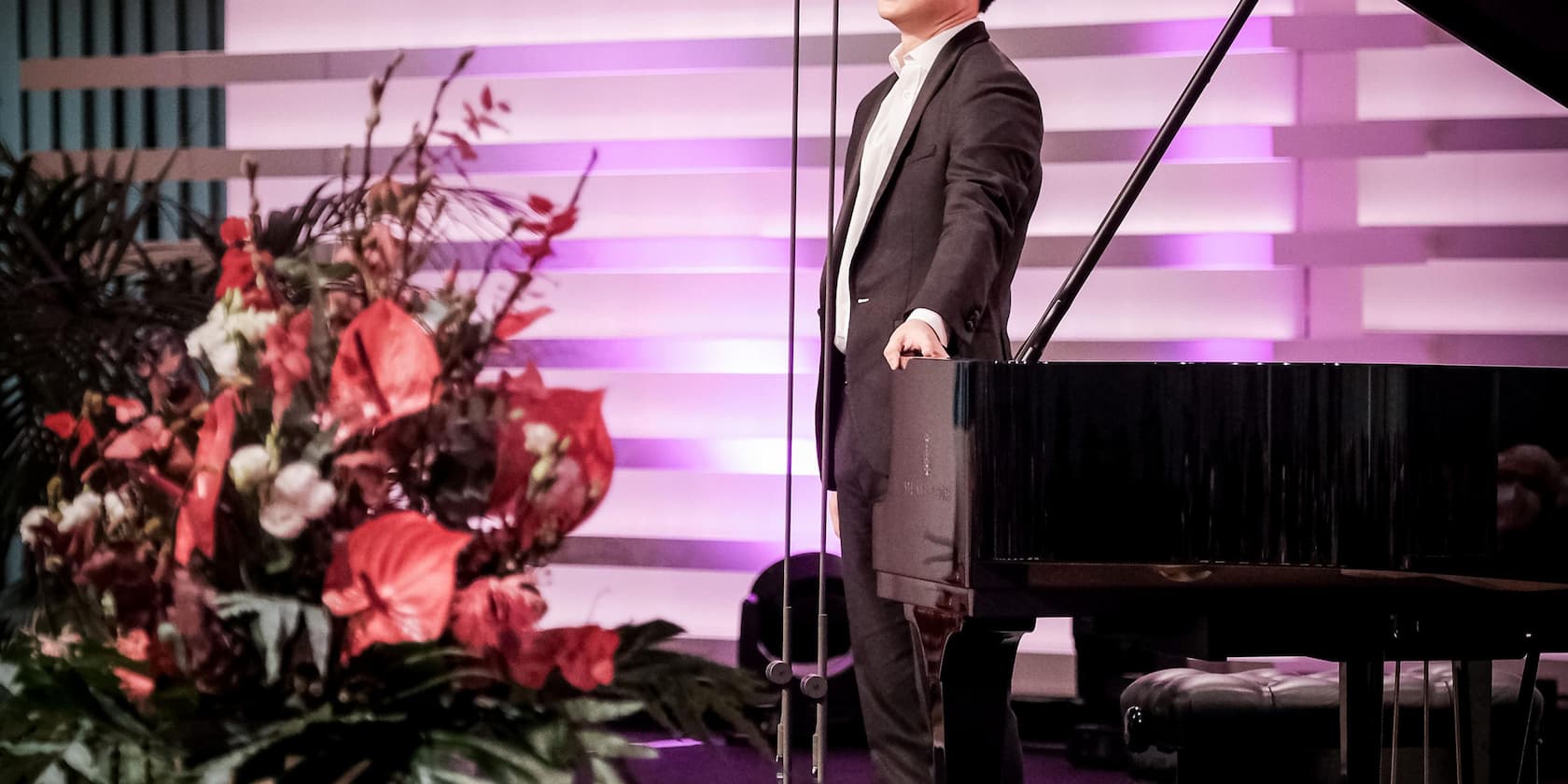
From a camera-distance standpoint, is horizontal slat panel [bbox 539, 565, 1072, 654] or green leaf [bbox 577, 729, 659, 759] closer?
green leaf [bbox 577, 729, 659, 759]

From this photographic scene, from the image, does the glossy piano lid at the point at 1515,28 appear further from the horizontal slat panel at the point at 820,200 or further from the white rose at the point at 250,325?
the white rose at the point at 250,325

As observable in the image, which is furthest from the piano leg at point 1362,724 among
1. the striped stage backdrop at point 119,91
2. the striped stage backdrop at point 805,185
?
the striped stage backdrop at point 119,91

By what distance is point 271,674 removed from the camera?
0.64 metres

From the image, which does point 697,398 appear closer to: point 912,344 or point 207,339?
point 912,344

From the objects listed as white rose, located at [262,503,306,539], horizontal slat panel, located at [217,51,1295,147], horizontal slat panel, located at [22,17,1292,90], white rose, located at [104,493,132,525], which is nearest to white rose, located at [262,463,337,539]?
white rose, located at [262,503,306,539]

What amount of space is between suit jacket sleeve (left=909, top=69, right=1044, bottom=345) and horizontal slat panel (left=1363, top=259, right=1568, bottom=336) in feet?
5.93

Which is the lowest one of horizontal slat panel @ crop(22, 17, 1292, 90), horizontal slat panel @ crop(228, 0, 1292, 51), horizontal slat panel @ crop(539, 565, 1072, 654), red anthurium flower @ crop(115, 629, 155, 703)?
horizontal slat panel @ crop(539, 565, 1072, 654)

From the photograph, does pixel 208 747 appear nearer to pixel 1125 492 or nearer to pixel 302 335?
pixel 302 335

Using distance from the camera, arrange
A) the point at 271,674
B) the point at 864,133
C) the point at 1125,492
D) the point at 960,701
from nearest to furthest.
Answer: the point at 271,674 < the point at 1125,492 < the point at 960,701 < the point at 864,133

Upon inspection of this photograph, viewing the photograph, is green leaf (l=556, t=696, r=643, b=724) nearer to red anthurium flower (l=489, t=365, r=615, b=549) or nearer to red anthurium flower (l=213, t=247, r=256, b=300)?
red anthurium flower (l=489, t=365, r=615, b=549)

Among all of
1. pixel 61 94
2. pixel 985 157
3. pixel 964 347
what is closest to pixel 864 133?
pixel 985 157

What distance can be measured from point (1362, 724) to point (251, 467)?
176cm

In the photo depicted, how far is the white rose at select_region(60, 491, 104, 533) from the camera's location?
708 millimetres

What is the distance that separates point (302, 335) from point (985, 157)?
1.67 m
